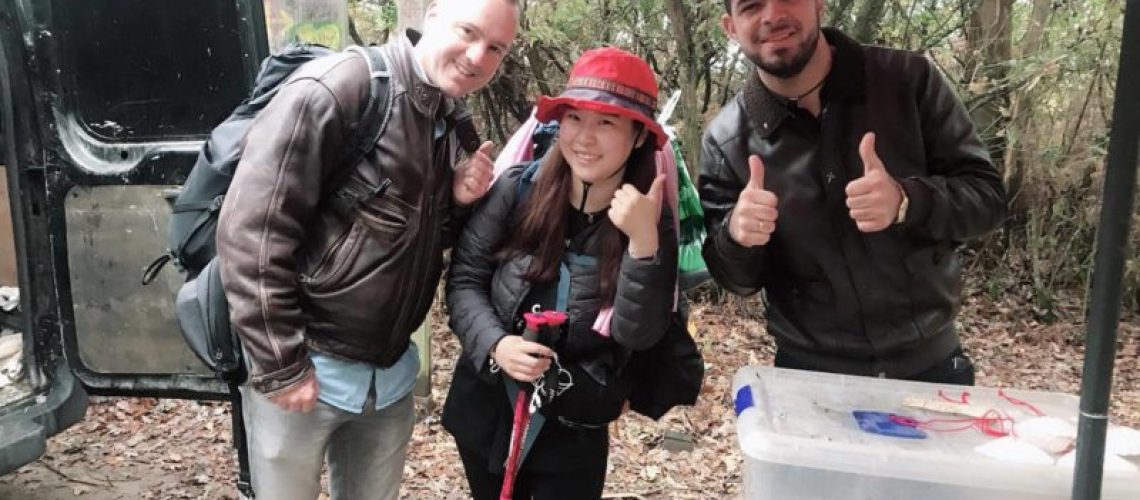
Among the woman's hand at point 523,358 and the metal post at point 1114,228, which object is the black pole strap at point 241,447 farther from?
the metal post at point 1114,228

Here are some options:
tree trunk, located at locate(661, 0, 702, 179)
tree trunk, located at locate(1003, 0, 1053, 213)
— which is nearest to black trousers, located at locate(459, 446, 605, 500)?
tree trunk, located at locate(661, 0, 702, 179)

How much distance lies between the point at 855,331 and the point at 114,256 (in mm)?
2481

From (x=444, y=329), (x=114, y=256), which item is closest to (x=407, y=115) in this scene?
(x=114, y=256)

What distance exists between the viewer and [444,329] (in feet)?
20.0

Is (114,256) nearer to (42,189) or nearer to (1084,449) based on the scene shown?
(42,189)

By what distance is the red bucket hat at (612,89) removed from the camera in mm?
2053

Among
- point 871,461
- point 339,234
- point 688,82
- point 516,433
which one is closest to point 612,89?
point 339,234

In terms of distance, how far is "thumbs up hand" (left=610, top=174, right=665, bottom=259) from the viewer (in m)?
1.93

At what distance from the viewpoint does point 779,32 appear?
2.06 m

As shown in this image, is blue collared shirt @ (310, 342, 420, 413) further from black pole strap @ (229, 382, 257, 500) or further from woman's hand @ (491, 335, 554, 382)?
black pole strap @ (229, 382, 257, 500)

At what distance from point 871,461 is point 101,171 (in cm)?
264

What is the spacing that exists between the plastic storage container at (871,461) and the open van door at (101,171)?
207 centimetres

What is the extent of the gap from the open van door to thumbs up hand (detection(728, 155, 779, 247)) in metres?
1.76

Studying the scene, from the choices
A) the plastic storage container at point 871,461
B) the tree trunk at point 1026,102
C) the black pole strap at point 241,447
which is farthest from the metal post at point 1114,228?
the tree trunk at point 1026,102
